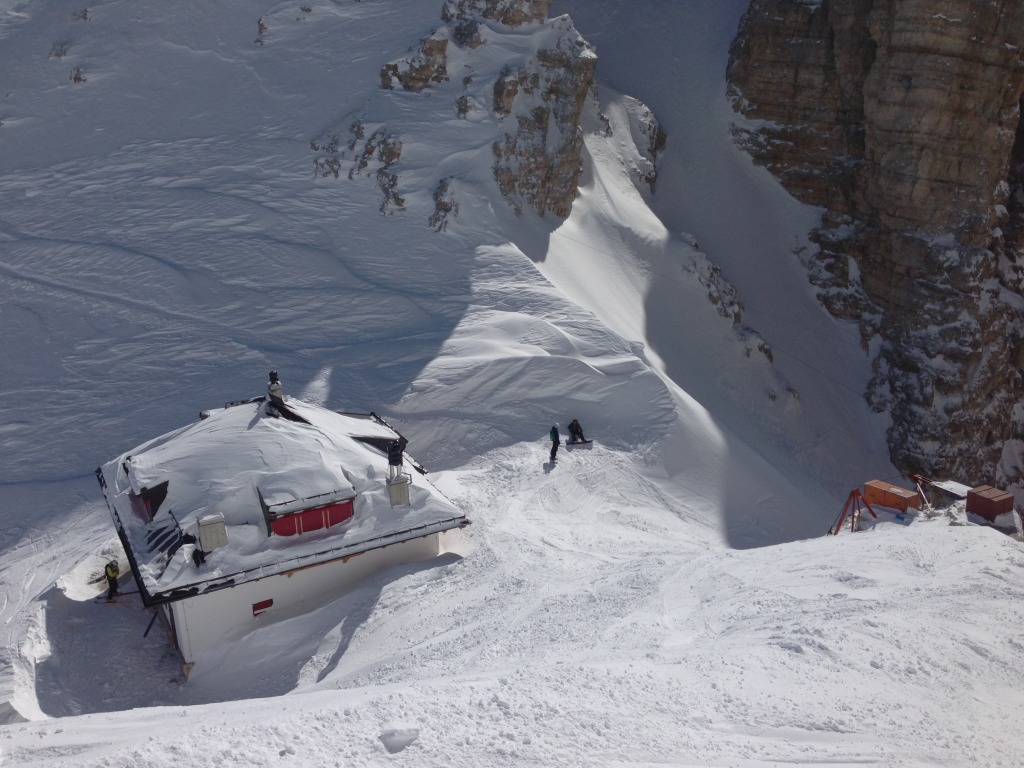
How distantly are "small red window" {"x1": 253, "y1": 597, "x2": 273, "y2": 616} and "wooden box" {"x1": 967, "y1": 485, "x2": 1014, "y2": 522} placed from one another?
36.9 feet

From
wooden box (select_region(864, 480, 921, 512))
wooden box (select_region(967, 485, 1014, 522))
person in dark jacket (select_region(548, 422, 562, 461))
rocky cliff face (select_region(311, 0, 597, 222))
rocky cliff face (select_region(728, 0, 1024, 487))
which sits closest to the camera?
wooden box (select_region(967, 485, 1014, 522))

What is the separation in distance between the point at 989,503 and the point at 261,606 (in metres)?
11.5

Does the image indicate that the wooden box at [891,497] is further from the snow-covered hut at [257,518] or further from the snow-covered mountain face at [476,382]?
the snow-covered hut at [257,518]

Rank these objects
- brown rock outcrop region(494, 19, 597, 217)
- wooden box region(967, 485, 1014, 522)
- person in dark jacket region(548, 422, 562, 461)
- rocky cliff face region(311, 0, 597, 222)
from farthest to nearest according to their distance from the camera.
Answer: brown rock outcrop region(494, 19, 597, 217), rocky cliff face region(311, 0, 597, 222), person in dark jacket region(548, 422, 562, 461), wooden box region(967, 485, 1014, 522)

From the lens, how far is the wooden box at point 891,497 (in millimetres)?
14508

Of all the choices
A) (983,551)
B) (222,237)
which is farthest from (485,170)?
(983,551)

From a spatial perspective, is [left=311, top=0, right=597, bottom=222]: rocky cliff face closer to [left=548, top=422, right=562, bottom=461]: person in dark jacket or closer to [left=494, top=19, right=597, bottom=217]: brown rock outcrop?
[left=494, top=19, right=597, bottom=217]: brown rock outcrop

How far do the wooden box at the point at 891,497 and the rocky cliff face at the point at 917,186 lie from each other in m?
14.3

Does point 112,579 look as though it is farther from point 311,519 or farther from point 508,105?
point 508,105

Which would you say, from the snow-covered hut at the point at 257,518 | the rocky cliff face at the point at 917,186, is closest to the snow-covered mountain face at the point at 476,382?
the snow-covered hut at the point at 257,518

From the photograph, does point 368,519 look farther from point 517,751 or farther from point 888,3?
point 888,3

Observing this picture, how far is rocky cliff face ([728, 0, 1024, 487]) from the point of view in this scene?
90.3ft

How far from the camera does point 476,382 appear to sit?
19.5 meters

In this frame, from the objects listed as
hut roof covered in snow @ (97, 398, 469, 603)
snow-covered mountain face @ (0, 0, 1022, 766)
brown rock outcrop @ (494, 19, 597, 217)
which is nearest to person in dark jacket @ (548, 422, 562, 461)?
snow-covered mountain face @ (0, 0, 1022, 766)
